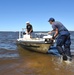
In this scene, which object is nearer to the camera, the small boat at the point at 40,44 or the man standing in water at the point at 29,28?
the small boat at the point at 40,44

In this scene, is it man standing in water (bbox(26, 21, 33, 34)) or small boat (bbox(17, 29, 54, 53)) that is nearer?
small boat (bbox(17, 29, 54, 53))

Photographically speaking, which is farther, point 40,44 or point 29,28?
point 29,28

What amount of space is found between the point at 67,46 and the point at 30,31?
5.37 m

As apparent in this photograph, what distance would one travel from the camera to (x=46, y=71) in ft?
25.0

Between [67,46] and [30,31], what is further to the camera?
[30,31]

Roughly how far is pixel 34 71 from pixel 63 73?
1.08 m

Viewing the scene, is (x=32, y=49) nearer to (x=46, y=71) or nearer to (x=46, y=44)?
(x=46, y=44)

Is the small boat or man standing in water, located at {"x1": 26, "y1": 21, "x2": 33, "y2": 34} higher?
man standing in water, located at {"x1": 26, "y1": 21, "x2": 33, "y2": 34}

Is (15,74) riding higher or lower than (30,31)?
lower

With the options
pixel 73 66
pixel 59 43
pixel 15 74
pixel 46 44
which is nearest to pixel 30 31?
pixel 46 44

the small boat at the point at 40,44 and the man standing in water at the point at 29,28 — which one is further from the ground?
the man standing in water at the point at 29,28

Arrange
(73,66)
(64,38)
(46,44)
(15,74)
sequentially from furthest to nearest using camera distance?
(46,44) < (64,38) < (73,66) < (15,74)

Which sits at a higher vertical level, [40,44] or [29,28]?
[29,28]

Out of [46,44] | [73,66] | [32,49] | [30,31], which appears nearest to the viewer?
[73,66]
